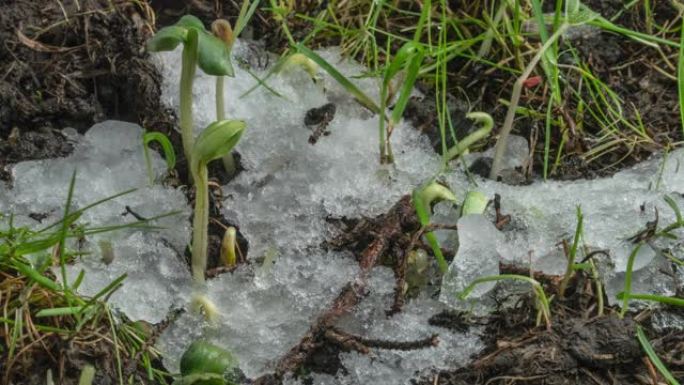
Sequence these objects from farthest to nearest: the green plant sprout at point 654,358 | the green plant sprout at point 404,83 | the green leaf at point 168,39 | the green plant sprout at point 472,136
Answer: the green plant sprout at point 472,136 → the green plant sprout at point 404,83 → the green leaf at point 168,39 → the green plant sprout at point 654,358

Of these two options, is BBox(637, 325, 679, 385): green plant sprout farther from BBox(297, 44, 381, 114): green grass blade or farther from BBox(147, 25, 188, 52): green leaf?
BBox(147, 25, 188, 52): green leaf

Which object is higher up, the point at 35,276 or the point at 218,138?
the point at 218,138

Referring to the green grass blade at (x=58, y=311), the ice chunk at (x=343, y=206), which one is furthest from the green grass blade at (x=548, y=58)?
the green grass blade at (x=58, y=311)

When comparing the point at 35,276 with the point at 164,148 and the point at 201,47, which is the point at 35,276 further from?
the point at 201,47

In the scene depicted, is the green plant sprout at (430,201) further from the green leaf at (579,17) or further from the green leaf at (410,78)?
the green leaf at (579,17)

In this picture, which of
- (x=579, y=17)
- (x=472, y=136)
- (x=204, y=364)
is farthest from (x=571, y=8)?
(x=204, y=364)

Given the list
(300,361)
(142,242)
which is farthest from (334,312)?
(142,242)

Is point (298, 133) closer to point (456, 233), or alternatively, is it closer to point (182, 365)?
point (456, 233)

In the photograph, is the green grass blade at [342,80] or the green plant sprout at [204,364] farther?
the green grass blade at [342,80]
